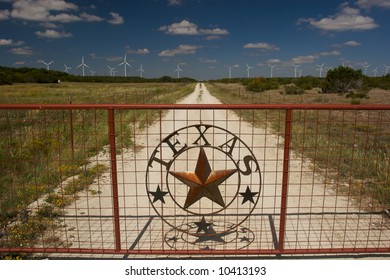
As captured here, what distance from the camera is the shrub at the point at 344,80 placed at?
142 ft

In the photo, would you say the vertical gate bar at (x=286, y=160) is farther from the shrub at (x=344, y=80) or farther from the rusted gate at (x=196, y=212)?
the shrub at (x=344, y=80)

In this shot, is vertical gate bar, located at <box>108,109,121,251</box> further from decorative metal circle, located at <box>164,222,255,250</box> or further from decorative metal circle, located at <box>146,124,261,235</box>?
decorative metal circle, located at <box>164,222,255,250</box>

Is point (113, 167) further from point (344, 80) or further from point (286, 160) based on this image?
point (344, 80)

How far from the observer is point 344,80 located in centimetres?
4378

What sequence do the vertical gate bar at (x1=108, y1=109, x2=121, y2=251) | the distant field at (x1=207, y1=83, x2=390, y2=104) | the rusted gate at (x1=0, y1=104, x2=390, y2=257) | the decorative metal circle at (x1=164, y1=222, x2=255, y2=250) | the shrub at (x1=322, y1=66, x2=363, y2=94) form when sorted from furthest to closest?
1. the shrub at (x1=322, y1=66, x2=363, y2=94)
2. the distant field at (x1=207, y1=83, x2=390, y2=104)
3. the decorative metal circle at (x1=164, y1=222, x2=255, y2=250)
4. the rusted gate at (x1=0, y1=104, x2=390, y2=257)
5. the vertical gate bar at (x1=108, y1=109, x2=121, y2=251)

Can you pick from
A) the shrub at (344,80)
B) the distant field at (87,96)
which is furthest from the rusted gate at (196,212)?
the shrub at (344,80)

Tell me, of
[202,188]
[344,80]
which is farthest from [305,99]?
→ [202,188]

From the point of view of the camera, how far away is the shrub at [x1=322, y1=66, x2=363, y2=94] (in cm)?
4341

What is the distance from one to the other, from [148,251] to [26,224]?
2.11 meters

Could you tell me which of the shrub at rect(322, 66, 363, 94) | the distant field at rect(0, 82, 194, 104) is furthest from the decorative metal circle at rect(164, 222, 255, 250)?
the shrub at rect(322, 66, 363, 94)

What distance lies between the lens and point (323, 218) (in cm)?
543
